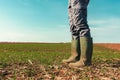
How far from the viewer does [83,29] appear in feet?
26.8

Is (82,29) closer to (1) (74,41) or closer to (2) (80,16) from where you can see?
(2) (80,16)

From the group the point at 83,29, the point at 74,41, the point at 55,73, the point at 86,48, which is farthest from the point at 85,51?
the point at 55,73

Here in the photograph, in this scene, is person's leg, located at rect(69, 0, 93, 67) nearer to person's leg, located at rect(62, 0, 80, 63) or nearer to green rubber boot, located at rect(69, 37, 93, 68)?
green rubber boot, located at rect(69, 37, 93, 68)

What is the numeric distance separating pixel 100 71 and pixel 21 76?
1970 millimetres

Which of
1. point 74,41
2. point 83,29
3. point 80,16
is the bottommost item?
point 74,41

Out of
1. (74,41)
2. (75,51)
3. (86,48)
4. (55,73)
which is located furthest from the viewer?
(75,51)

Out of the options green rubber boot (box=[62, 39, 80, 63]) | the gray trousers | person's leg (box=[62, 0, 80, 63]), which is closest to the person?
the gray trousers

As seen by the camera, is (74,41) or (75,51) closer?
(74,41)

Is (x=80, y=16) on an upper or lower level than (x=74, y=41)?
upper

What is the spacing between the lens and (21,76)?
22.4 ft

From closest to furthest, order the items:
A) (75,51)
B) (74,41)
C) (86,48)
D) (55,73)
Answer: (55,73) → (86,48) → (74,41) → (75,51)

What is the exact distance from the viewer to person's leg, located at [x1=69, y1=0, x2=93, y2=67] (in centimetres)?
812

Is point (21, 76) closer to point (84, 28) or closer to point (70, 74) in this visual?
point (70, 74)

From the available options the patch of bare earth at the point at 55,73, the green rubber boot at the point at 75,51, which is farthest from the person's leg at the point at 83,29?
the green rubber boot at the point at 75,51
